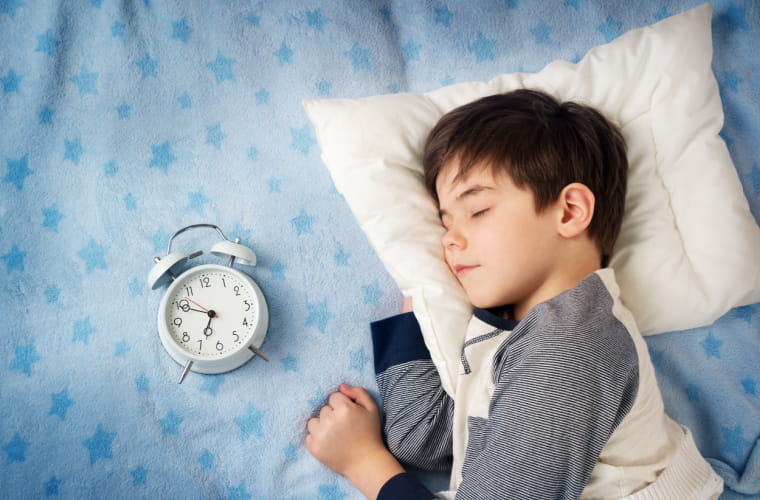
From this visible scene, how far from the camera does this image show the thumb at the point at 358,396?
122 centimetres

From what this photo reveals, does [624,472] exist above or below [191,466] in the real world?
below

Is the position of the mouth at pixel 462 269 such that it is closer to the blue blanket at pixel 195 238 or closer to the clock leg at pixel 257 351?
the blue blanket at pixel 195 238

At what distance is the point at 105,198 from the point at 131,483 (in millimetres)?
549

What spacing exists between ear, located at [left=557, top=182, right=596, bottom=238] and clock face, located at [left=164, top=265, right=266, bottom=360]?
1.92 ft

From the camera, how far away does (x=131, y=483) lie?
1.11 m

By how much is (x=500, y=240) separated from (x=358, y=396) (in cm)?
43

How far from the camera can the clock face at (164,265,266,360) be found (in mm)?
1105

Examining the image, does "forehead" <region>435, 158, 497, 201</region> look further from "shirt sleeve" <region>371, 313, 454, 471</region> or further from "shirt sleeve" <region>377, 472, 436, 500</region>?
"shirt sleeve" <region>377, 472, 436, 500</region>

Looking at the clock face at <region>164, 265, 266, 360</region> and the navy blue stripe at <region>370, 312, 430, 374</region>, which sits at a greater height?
the clock face at <region>164, 265, 266, 360</region>

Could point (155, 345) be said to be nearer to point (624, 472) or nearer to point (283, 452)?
point (283, 452)

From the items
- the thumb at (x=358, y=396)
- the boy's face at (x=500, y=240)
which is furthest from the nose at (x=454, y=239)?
the thumb at (x=358, y=396)

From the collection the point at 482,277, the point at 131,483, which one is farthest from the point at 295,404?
the point at 482,277

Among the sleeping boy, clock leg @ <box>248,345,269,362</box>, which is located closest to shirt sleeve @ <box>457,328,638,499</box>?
the sleeping boy

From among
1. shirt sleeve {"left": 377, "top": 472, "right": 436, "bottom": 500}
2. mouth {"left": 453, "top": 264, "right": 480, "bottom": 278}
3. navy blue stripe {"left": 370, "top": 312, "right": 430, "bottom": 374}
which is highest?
mouth {"left": 453, "top": 264, "right": 480, "bottom": 278}
